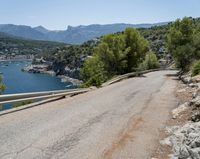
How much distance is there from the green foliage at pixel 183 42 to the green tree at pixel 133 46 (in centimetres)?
695

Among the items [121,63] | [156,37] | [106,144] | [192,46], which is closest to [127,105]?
[106,144]

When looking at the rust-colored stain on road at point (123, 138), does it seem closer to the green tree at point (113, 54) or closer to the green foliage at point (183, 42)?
the green foliage at point (183, 42)

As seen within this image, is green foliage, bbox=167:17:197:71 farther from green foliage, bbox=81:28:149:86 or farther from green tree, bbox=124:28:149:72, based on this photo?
green foliage, bbox=81:28:149:86

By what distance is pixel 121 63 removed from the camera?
178ft

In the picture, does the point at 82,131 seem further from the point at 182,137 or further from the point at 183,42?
the point at 183,42

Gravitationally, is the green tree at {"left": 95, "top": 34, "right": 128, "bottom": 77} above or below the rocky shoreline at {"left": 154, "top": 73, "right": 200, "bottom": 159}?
Result: below

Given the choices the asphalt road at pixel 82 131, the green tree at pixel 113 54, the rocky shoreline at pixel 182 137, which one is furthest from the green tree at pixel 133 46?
the rocky shoreline at pixel 182 137

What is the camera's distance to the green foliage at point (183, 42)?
45.4 m

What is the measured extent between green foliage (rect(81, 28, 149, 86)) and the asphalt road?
1504 inches

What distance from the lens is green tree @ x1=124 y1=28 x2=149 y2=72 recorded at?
55.6m

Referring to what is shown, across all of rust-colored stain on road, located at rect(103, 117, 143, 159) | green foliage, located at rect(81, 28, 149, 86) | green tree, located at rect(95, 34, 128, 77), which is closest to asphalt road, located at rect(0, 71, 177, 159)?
rust-colored stain on road, located at rect(103, 117, 143, 159)

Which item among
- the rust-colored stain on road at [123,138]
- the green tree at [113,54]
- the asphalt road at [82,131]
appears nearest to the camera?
the asphalt road at [82,131]

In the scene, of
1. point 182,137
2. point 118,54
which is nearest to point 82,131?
point 182,137

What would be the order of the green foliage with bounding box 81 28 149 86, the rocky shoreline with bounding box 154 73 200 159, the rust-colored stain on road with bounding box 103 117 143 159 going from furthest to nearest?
the green foliage with bounding box 81 28 149 86, the rust-colored stain on road with bounding box 103 117 143 159, the rocky shoreline with bounding box 154 73 200 159
